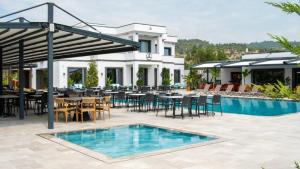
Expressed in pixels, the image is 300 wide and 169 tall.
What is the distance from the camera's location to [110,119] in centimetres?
1327

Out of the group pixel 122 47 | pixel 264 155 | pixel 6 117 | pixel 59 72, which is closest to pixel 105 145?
pixel 264 155

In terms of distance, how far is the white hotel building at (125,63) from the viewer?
3400cm

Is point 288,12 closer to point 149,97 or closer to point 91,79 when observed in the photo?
point 149,97

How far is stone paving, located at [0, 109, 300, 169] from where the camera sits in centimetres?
653

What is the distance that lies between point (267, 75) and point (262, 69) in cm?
70

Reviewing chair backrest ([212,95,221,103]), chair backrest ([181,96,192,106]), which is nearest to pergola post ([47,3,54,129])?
chair backrest ([181,96,192,106])

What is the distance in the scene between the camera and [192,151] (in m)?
7.70

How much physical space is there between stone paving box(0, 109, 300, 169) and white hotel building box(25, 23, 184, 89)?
22245mm

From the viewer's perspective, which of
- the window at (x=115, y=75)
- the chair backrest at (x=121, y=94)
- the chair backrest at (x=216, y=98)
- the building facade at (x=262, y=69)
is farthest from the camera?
the window at (x=115, y=75)

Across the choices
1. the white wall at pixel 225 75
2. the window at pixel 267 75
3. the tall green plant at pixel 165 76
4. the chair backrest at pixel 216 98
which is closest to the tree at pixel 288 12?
the chair backrest at pixel 216 98

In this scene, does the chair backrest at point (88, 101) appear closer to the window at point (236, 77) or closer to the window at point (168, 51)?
the window at point (236, 77)

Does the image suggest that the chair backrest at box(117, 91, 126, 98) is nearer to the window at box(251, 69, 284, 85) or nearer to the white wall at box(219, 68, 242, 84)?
the window at box(251, 69, 284, 85)

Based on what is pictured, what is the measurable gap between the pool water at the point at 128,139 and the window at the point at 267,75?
2229cm

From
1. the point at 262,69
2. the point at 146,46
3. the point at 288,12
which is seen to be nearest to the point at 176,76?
the point at 146,46
